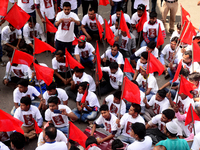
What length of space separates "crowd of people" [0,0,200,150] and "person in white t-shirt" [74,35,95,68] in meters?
0.03

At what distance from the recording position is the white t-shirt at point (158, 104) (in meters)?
6.74

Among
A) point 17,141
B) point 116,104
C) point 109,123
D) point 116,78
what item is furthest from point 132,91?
point 17,141

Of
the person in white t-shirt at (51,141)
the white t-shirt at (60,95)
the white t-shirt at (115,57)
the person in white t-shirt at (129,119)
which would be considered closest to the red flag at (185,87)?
the person in white t-shirt at (129,119)

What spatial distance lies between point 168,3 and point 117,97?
4.93 meters

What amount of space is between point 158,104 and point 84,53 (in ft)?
9.49

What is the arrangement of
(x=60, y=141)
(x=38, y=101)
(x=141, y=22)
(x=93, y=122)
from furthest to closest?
(x=141, y=22), (x=38, y=101), (x=93, y=122), (x=60, y=141)

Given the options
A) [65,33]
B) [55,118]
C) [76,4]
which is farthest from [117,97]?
[76,4]

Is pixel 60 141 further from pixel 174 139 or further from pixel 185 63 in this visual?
pixel 185 63

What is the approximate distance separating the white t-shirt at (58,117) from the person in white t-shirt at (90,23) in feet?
11.8

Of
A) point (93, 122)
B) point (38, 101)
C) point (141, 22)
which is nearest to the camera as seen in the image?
point (93, 122)

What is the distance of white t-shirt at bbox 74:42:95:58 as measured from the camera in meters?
8.46

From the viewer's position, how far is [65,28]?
27.2ft

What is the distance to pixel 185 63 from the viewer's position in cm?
793

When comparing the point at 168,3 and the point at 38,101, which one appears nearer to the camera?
the point at 38,101
